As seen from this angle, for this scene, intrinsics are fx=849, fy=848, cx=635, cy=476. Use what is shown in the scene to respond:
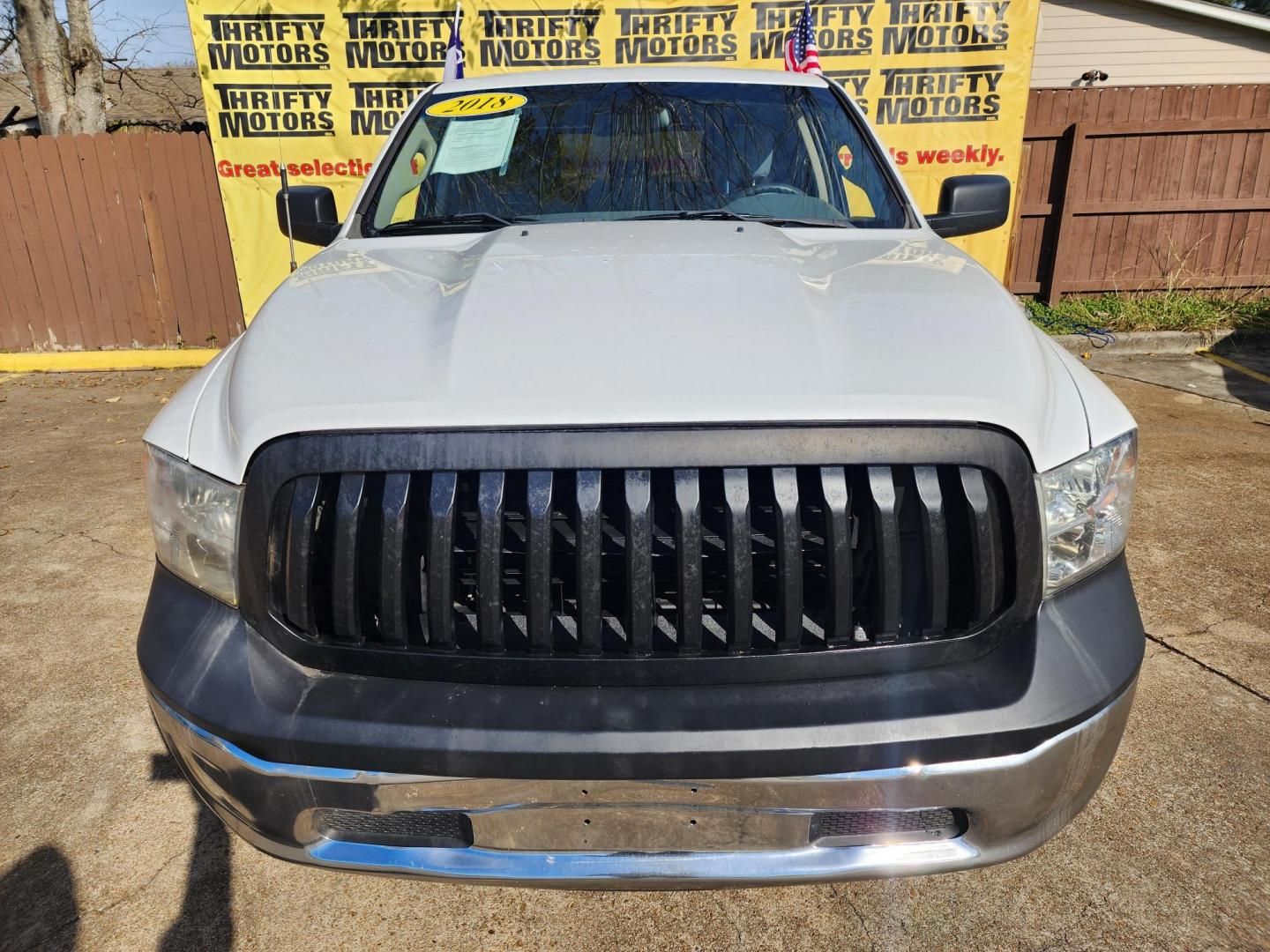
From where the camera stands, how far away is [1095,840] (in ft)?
7.21

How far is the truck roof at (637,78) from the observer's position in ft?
10.5

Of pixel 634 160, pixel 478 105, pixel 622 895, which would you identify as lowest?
pixel 622 895

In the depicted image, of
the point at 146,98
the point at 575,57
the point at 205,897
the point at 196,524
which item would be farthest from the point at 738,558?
the point at 146,98

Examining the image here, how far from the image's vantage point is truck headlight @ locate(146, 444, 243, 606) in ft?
5.24

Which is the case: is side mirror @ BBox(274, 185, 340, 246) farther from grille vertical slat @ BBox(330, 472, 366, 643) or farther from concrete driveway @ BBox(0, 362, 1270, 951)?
grille vertical slat @ BBox(330, 472, 366, 643)

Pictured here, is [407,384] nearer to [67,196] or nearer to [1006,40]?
[1006,40]

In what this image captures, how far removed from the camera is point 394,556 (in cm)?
147

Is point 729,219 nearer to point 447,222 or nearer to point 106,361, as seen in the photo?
point 447,222

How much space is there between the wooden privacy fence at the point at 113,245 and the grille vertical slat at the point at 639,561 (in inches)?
306

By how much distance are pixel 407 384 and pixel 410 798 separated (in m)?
0.73

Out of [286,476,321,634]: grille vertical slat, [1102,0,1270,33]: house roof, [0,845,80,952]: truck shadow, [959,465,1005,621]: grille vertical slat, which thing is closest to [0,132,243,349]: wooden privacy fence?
[0,845,80,952]: truck shadow

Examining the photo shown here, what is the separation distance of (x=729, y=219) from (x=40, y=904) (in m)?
2.59

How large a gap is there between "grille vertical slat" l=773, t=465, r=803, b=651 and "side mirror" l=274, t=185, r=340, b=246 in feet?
7.58

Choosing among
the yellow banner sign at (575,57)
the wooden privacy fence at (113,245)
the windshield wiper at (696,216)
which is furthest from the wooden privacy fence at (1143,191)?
the wooden privacy fence at (113,245)
